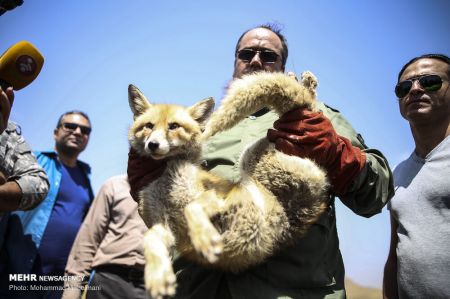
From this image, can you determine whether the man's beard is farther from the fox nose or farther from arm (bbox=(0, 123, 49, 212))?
the fox nose

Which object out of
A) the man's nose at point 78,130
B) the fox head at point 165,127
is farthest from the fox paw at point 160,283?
the man's nose at point 78,130

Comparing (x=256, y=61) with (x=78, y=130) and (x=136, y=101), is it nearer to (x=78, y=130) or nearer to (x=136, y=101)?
(x=136, y=101)

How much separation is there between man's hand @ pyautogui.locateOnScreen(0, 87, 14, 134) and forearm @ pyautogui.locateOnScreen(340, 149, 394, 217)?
261 cm

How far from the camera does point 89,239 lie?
4758 mm

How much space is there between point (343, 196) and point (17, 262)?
141 inches

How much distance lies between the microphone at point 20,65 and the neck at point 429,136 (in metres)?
3.45

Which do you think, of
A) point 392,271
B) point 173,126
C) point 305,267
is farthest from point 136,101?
point 392,271

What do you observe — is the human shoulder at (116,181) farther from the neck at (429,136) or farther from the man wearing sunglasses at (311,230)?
the neck at (429,136)

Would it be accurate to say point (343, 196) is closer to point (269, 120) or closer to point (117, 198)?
point (269, 120)

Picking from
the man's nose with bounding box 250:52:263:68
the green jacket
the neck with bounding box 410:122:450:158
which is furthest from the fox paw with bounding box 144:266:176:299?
the neck with bounding box 410:122:450:158

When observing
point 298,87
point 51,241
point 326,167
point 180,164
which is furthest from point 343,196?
point 51,241

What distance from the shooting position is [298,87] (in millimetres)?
2311

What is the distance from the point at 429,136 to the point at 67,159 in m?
4.91

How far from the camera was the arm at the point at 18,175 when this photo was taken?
11.0 ft
